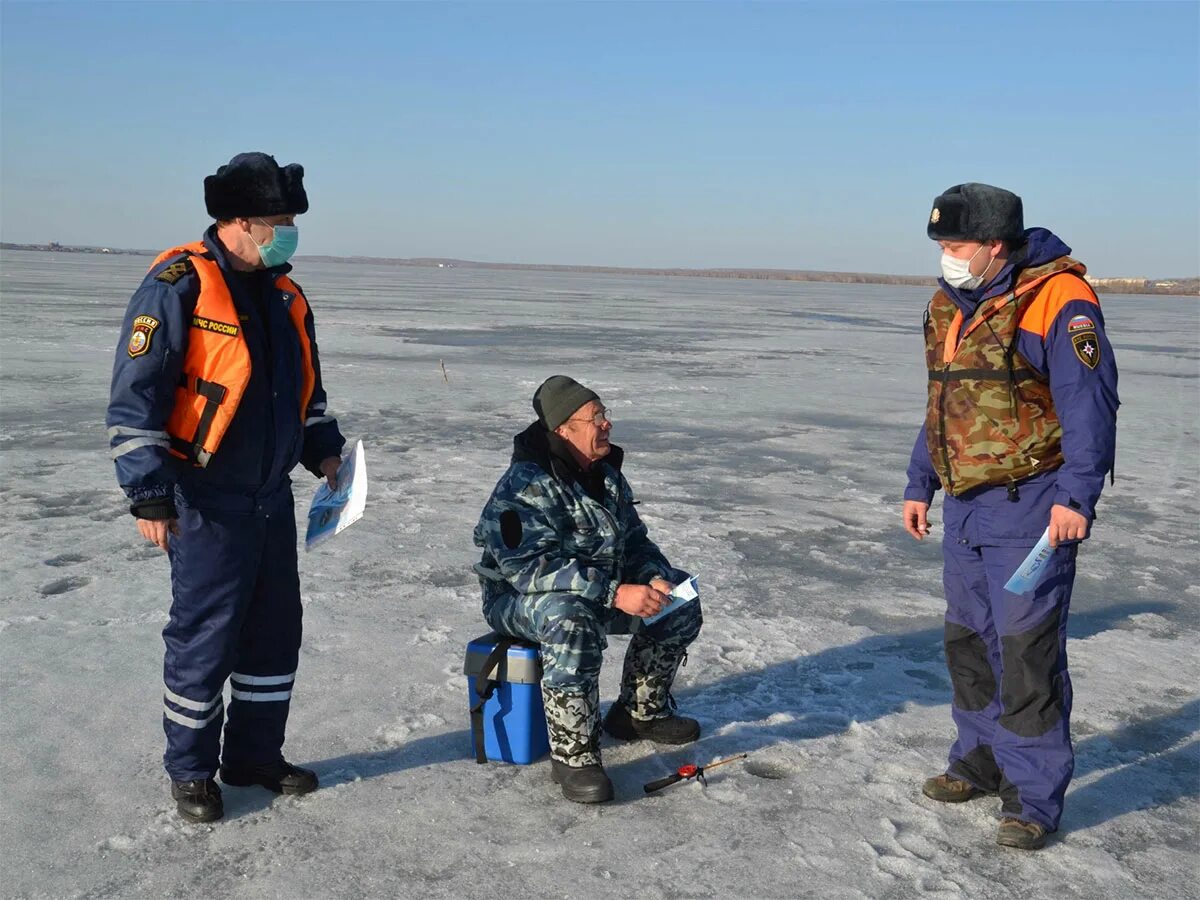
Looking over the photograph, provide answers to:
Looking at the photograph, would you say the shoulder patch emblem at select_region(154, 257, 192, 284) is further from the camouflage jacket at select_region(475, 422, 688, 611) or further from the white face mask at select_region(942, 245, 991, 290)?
the white face mask at select_region(942, 245, 991, 290)

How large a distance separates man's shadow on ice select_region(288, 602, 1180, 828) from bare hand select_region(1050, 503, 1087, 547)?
97 centimetres

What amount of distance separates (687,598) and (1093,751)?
5.34 feet

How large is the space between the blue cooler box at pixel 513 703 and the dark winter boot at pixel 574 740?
13 centimetres

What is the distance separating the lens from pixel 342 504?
359 cm

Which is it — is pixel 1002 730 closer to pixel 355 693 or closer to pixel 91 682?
pixel 355 693

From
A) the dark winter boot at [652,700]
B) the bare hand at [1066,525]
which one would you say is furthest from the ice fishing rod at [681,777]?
the bare hand at [1066,525]

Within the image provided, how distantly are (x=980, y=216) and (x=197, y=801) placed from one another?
283 centimetres

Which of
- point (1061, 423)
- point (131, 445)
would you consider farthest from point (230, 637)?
point (1061, 423)

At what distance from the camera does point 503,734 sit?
3.77 meters

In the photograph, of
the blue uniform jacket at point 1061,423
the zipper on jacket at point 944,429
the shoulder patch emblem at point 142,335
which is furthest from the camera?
the zipper on jacket at point 944,429

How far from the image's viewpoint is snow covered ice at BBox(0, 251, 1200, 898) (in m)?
3.12

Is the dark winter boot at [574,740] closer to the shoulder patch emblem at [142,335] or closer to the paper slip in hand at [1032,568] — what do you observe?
the paper slip in hand at [1032,568]

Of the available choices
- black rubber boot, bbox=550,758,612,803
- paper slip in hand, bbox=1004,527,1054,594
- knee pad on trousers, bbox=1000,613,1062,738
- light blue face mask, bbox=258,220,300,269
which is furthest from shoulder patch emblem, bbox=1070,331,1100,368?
light blue face mask, bbox=258,220,300,269

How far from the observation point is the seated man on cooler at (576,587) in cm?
A: 354
